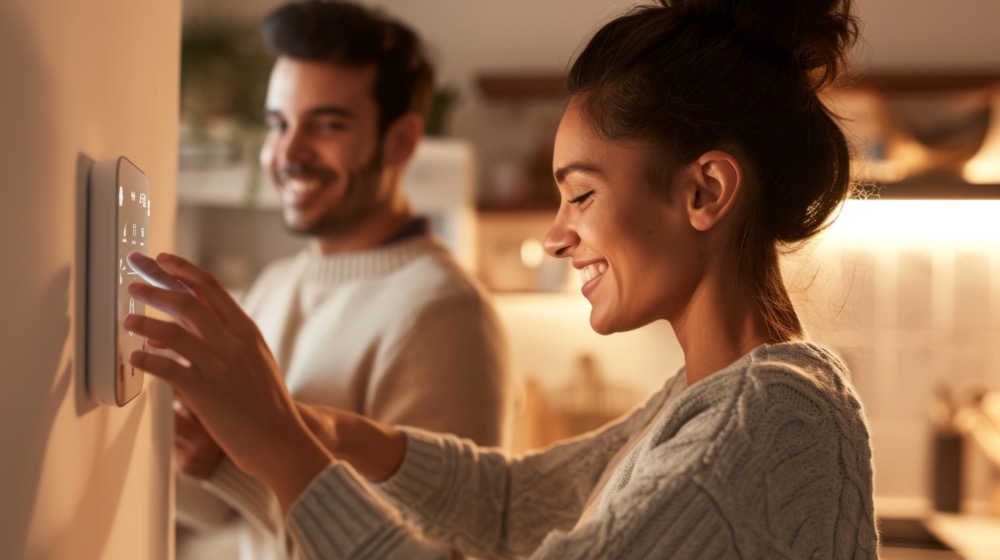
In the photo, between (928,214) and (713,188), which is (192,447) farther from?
(928,214)

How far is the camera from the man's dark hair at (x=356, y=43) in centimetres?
143

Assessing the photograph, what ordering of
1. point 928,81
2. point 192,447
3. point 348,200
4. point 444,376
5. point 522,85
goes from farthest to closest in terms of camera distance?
point 522,85 < point 928,81 < point 348,200 < point 444,376 < point 192,447

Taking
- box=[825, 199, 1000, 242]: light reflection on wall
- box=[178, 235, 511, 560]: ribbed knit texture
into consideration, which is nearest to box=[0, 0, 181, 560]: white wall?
box=[178, 235, 511, 560]: ribbed knit texture

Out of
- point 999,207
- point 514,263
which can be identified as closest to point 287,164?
point 999,207

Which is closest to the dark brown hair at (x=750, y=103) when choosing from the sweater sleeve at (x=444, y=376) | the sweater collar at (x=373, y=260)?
the sweater sleeve at (x=444, y=376)

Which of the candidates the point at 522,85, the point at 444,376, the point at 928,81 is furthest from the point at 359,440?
the point at 928,81

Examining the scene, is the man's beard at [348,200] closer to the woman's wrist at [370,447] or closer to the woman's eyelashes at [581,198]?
the woman's wrist at [370,447]

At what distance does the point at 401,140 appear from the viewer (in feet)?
5.04

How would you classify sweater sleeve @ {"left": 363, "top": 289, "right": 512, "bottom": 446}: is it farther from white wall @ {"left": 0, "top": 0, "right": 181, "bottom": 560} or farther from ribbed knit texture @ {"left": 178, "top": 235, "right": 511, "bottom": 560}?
white wall @ {"left": 0, "top": 0, "right": 181, "bottom": 560}

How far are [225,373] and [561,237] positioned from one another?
0.99 feet

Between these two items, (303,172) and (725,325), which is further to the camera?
(303,172)

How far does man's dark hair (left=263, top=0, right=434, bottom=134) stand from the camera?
1.43 meters

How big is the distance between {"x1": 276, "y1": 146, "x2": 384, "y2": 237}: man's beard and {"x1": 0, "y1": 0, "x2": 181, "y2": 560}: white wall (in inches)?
29.0

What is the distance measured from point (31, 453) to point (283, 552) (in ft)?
2.74
